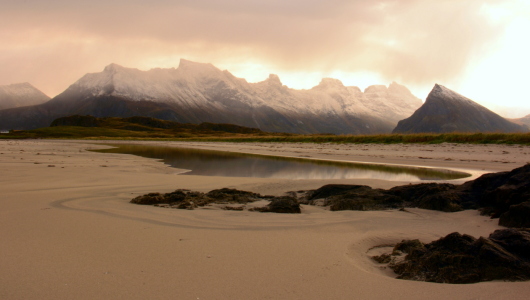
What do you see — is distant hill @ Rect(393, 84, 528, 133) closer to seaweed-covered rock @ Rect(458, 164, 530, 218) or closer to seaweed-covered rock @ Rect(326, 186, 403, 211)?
seaweed-covered rock @ Rect(458, 164, 530, 218)

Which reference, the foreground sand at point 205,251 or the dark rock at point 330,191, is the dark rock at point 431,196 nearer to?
the foreground sand at point 205,251

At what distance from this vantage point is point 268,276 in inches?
136

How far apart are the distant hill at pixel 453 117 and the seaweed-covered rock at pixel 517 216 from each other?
120463 mm

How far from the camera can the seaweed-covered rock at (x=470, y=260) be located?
346 cm

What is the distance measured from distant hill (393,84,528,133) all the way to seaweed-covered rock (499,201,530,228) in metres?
120

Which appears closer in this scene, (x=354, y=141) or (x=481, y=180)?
(x=481, y=180)

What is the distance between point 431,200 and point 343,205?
6.42ft

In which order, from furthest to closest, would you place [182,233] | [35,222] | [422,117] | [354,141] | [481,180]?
1. [422,117]
2. [354,141]
3. [481,180]
4. [35,222]
5. [182,233]

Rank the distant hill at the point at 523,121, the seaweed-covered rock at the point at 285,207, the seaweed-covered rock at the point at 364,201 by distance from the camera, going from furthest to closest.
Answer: the distant hill at the point at 523,121, the seaweed-covered rock at the point at 364,201, the seaweed-covered rock at the point at 285,207

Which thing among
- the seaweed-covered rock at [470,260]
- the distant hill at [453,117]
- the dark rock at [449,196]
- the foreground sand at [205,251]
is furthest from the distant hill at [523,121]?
the seaweed-covered rock at [470,260]

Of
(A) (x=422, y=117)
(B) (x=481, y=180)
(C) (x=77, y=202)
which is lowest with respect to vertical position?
(C) (x=77, y=202)

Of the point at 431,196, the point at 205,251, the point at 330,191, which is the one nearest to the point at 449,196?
the point at 431,196

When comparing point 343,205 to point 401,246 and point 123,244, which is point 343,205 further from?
point 123,244

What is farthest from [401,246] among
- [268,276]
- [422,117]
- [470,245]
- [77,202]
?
[422,117]
